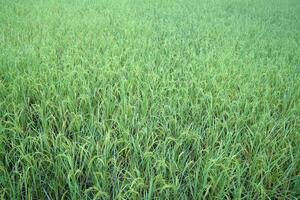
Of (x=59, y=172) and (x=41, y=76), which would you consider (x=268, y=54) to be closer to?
(x=41, y=76)

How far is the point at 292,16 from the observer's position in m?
7.51

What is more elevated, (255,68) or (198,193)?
(255,68)

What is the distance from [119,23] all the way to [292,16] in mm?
5050

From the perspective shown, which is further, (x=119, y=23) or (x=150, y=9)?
(x=150, y=9)

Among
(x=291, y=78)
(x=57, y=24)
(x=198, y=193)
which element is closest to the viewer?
(x=198, y=193)

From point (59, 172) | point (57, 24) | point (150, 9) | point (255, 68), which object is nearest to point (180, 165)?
point (59, 172)

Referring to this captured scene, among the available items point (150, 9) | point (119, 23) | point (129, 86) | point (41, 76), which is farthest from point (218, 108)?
point (150, 9)

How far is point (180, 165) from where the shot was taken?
1.70 metres

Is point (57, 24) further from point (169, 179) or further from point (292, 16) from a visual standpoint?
point (292, 16)

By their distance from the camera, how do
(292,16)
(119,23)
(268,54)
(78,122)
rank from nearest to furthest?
(78,122)
(268,54)
(119,23)
(292,16)

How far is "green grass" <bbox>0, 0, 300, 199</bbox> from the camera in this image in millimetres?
1564

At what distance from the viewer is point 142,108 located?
223cm

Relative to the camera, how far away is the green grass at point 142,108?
1.56m

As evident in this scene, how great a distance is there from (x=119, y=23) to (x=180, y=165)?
3859mm
